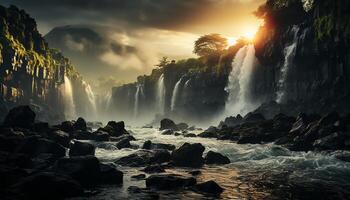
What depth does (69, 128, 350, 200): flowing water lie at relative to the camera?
2014 cm

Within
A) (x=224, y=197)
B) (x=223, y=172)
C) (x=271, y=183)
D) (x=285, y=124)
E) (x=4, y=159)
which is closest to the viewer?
(x=224, y=197)

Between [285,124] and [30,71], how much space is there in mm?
108602

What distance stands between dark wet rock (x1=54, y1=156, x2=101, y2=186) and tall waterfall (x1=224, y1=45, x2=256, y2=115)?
7220 cm

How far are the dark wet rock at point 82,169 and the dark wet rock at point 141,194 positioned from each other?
3.11 metres

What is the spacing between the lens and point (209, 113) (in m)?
115

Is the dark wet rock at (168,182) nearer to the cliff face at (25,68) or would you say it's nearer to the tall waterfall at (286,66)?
the tall waterfall at (286,66)

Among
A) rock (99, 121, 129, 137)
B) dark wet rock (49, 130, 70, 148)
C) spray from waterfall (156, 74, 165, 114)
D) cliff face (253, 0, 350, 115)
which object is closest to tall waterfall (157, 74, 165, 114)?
spray from waterfall (156, 74, 165, 114)

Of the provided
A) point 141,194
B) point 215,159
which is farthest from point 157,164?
point 141,194

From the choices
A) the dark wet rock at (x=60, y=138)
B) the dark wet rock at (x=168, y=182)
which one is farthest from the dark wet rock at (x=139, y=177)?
the dark wet rock at (x=60, y=138)

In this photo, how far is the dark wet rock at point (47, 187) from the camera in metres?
18.5

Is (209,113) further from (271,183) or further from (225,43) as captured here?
(271,183)

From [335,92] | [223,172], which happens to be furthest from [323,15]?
[223,172]

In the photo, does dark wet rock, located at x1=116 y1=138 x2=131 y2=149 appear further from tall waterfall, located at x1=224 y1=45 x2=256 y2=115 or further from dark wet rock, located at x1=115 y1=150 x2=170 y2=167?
tall waterfall, located at x1=224 y1=45 x2=256 y2=115

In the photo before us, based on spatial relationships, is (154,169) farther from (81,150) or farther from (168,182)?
(81,150)
